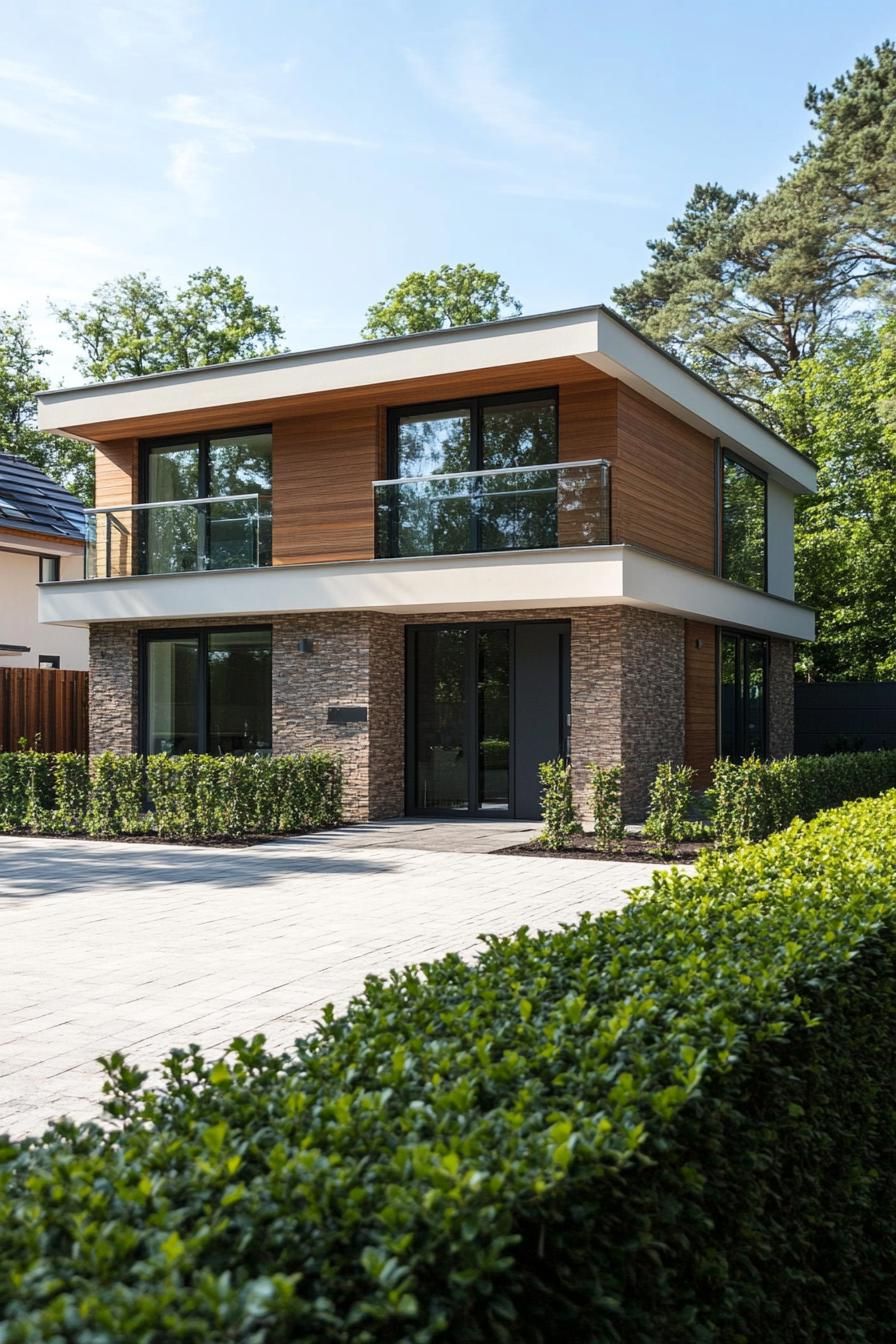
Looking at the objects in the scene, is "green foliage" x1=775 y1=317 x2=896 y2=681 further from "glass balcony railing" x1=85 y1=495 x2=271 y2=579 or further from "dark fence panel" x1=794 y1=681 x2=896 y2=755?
"glass balcony railing" x1=85 y1=495 x2=271 y2=579

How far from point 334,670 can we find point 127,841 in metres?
3.72

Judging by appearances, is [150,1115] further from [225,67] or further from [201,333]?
[201,333]

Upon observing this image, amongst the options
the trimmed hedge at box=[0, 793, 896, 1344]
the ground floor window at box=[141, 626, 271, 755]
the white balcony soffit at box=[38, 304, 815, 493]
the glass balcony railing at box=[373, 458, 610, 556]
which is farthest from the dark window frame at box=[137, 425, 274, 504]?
the trimmed hedge at box=[0, 793, 896, 1344]

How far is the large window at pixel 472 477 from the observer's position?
15.4 m

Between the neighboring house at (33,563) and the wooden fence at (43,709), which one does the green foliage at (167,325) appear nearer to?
the neighboring house at (33,563)

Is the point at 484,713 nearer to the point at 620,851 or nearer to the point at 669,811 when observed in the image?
the point at 620,851

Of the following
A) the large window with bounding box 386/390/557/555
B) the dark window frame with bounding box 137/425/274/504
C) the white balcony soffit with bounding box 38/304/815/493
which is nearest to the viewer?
the white balcony soffit with bounding box 38/304/815/493

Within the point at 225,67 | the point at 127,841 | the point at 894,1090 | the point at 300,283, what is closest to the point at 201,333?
the point at 300,283

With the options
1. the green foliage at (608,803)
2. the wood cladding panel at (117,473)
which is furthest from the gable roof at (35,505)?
the green foliage at (608,803)

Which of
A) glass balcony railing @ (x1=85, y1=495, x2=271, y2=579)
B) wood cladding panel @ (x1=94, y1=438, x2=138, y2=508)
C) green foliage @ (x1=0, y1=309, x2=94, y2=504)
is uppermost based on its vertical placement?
green foliage @ (x1=0, y1=309, x2=94, y2=504)

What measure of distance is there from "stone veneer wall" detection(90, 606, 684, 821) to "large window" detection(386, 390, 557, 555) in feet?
3.87

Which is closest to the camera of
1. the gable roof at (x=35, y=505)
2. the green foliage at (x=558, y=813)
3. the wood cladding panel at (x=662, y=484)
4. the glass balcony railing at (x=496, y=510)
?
the green foliage at (x=558, y=813)

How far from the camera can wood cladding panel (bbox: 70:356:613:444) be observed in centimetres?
1503

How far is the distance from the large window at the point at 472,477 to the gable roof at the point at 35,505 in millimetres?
9972
